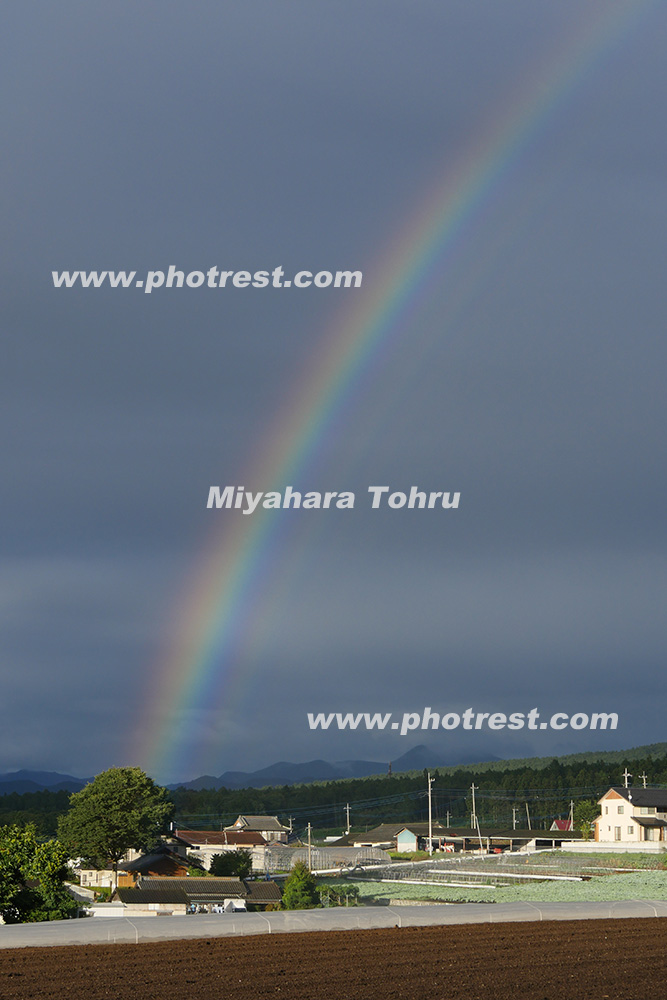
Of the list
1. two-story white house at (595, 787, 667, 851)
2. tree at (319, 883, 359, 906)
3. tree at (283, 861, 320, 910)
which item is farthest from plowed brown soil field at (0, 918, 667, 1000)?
two-story white house at (595, 787, 667, 851)

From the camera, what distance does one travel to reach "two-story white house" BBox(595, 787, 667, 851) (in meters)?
125

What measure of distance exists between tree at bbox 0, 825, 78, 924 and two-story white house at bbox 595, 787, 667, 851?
287 ft

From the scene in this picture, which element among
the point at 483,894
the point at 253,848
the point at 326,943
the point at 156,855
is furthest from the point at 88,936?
the point at 253,848

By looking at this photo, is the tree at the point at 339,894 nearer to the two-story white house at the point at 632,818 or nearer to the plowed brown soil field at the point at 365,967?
the two-story white house at the point at 632,818

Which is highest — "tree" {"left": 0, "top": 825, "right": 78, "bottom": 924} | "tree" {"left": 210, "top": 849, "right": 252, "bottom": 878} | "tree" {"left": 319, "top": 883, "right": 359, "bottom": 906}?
"tree" {"left": 0, "top": 825, "right": 78, "bottom": 924}

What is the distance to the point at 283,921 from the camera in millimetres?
40438

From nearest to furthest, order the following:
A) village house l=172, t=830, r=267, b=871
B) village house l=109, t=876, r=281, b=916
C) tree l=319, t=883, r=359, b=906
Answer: village house l=109, t=876, r=281, b=916 → tree l=319, t=883, r=359, b=906 → village house l=172, t=830, r=267, b=871

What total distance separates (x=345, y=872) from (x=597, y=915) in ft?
247

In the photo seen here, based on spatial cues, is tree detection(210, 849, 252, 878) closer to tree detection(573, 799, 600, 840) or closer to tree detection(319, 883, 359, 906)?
tree detection(319, 883, 359, 906)

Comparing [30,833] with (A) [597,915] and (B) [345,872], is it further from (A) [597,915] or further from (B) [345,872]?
(B) [345,872]

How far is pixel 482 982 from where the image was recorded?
88.8 feet

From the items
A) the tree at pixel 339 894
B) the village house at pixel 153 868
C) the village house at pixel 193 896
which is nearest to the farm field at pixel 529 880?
the tree at pixel 339 894

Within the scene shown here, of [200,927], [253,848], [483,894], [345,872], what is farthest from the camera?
[253,848]

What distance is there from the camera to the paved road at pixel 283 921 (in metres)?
36.3
